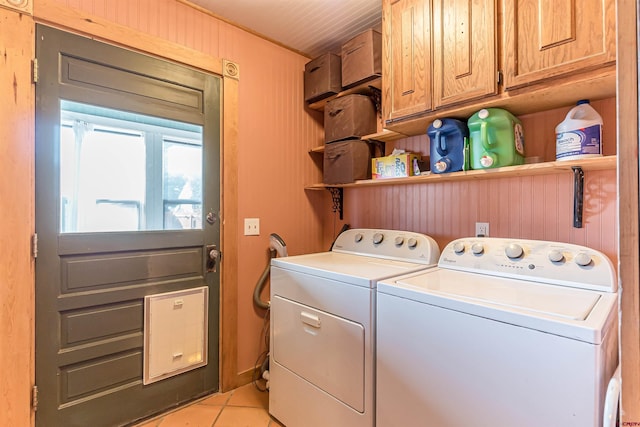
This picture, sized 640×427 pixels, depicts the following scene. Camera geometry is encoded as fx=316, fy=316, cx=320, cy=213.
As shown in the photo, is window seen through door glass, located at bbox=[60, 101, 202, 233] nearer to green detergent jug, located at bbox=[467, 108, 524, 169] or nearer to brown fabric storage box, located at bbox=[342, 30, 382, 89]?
brown fabric storage box, located at bbox=[342, 30, 382, 89]

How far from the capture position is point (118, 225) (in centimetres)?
169

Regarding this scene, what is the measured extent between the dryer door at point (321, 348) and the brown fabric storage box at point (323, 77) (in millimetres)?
1468

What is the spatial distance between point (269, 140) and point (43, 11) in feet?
4.26

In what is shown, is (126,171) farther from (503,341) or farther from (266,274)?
(503,341)

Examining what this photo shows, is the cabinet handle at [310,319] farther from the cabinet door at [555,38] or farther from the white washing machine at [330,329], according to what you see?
the cabinet door at [555,38]

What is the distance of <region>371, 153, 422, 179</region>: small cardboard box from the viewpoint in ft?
6.16

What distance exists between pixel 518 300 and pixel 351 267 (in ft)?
2.48

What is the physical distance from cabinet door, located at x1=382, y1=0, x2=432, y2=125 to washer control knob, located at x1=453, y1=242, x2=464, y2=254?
704 mm

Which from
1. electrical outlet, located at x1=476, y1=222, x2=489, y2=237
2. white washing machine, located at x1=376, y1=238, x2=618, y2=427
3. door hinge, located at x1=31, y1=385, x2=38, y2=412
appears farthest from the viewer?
electrical outlet, located at x1=476, y1=222, x2=489, y2=237

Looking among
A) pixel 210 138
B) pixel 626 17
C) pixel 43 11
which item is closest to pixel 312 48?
pixel 210 138

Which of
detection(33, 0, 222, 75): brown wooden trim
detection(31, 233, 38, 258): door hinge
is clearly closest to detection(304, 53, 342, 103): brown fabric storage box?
detection(33, 0, 222, 75): brown wooden trim

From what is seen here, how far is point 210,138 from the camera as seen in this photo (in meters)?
2.00

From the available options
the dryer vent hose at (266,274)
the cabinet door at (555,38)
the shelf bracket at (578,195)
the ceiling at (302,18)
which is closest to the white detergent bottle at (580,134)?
the shelf bracket at (578,195)

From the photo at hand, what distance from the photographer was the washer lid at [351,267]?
4.59 feet
